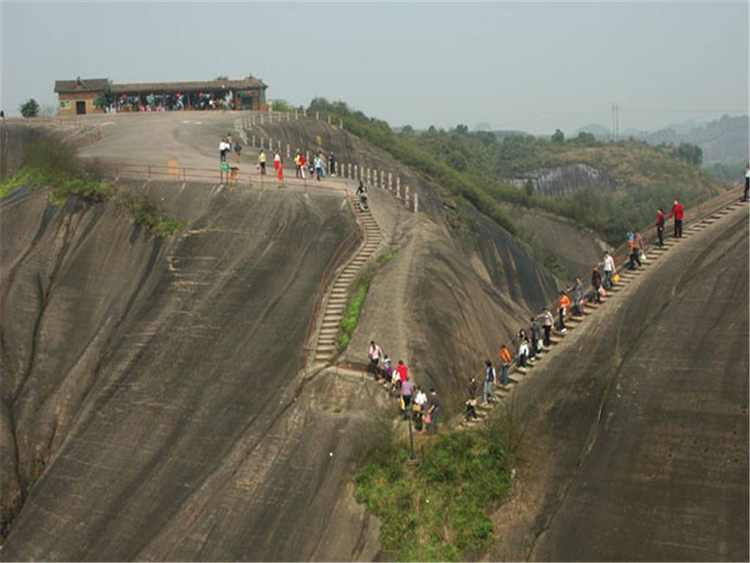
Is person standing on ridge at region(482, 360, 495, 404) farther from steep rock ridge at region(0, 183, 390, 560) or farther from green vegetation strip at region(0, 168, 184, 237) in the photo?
green vegetation strip at region(0, 168, 184, 237)

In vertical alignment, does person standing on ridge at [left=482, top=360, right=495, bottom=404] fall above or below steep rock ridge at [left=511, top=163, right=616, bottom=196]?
below

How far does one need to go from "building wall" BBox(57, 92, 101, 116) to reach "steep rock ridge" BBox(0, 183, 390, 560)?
3534 cm

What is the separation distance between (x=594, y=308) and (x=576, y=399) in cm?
480

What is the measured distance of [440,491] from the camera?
21016mm

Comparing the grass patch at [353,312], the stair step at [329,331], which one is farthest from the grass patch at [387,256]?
the stair step at [329,331]

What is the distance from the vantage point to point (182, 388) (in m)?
26.5

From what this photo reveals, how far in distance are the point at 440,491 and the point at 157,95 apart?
56.5 m

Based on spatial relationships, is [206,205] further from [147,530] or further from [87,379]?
[147,530]

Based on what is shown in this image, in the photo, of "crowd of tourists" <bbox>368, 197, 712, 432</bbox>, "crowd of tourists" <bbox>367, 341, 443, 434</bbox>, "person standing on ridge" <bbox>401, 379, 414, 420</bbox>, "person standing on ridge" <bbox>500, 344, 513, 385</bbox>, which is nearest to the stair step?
"crowd of tourists" <bbox>368, 197, 712, 432</bbox>

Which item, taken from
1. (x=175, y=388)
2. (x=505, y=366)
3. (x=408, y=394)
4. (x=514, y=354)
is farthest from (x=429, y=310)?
(x=175, y=388)

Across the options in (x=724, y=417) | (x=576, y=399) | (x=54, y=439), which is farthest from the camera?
(x=54, y=439)

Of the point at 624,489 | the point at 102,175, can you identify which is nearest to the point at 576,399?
the point at 624,489

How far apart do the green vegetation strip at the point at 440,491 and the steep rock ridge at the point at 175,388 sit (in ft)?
2.05

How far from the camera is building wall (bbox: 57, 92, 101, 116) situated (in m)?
71.6
